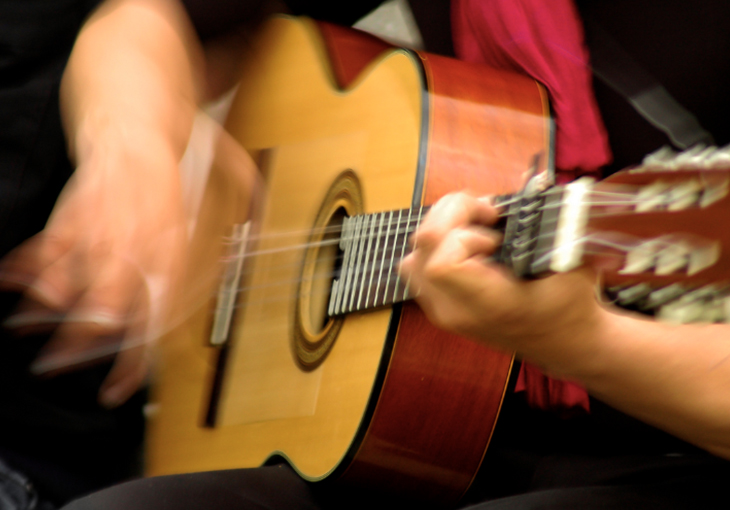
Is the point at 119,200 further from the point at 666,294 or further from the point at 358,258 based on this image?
the point at 666,294

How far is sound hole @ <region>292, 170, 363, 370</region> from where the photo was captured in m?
0.75

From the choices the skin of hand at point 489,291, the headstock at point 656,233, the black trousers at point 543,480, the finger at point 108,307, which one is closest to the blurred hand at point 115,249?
the finger at point 108,307

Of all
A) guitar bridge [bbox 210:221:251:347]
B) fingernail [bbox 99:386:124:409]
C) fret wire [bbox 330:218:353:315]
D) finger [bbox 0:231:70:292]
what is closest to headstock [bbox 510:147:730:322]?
fret wire [bbox 330:218:353:315]

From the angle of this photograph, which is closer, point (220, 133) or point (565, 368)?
point (565, 368)

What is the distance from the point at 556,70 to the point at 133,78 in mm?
523

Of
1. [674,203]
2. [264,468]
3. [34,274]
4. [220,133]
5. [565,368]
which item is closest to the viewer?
[674,203]

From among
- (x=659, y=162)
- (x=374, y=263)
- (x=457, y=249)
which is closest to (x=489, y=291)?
(x=457, y=249)

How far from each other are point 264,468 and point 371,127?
1.46ft

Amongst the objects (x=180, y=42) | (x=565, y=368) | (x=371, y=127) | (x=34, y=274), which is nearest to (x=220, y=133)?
(x=180, y=42)

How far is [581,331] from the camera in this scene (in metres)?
0.45

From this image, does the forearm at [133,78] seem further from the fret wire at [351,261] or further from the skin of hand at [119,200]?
the fret wire at [351,261]

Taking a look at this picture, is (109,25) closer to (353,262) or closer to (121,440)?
(353,262)

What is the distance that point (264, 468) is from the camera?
29.1 inches

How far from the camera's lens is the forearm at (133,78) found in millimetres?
691
